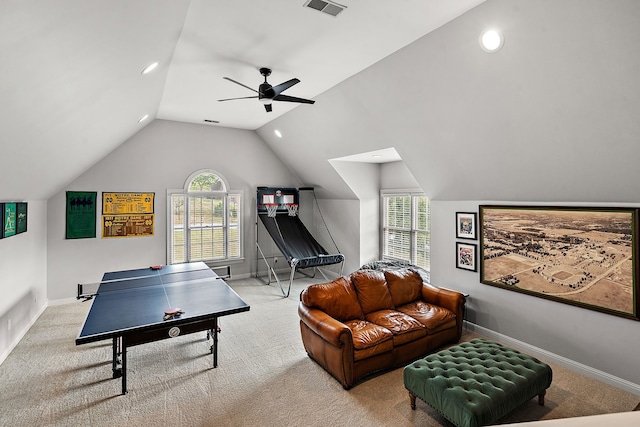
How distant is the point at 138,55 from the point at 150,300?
2.29 meters

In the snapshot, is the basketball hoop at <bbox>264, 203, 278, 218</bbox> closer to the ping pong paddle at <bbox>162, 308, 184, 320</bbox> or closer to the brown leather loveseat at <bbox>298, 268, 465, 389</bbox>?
the brown leather loveseat at <bbox>298, 268, 465, 389</bbox>

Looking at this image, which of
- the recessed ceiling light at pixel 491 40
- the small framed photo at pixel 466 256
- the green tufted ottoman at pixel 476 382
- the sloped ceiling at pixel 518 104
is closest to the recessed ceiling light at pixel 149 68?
the sloped ceiling at pixel 518 104

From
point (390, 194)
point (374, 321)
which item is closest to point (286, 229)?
point (390, 194)

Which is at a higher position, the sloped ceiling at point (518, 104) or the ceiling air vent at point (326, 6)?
the ceiling air vent at point (326, 6)

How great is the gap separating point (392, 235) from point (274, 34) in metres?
4.55

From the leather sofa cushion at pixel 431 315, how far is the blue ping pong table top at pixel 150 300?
6.33ft

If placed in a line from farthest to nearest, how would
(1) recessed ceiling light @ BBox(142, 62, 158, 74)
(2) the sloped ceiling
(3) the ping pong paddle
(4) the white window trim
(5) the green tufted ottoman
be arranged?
(4) the white window trim < (1) recessed ceiling light @ BBox(142, 62, 158, 74) < (3) the ping pong paddle < (2) the sloped ceiling < (5) the green tufted ottoman

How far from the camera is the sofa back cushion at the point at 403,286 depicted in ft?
13.8

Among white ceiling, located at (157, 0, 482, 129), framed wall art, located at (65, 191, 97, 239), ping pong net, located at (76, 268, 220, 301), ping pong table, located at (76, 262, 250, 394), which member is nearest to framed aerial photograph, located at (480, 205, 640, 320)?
white ceiling, located at (157, 0, 482, 129)

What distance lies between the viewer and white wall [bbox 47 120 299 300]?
18.0 ft

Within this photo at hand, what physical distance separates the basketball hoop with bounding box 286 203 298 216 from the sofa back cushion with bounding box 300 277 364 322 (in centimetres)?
370

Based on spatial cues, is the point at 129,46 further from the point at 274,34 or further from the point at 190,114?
the point at 190,114

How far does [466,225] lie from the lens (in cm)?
441

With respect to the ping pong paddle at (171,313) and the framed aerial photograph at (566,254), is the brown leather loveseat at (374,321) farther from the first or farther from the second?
the ping pong paddle at (171,313)
